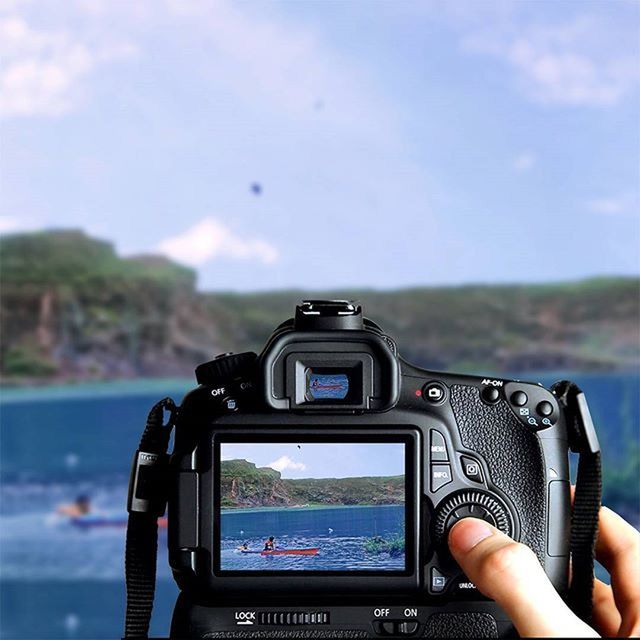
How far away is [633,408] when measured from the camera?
3.71 meters

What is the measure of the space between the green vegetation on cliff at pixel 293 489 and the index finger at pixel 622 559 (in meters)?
0.19

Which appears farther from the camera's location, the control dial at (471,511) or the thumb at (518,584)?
the control dial at (471,511)

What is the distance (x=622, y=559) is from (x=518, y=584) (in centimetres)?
20

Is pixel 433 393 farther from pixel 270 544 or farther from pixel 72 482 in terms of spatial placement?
pixel 72 482

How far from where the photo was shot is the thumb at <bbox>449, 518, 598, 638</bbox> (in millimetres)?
625

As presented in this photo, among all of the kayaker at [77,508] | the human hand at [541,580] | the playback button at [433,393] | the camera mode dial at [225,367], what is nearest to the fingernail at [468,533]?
the human hand at [541,580]

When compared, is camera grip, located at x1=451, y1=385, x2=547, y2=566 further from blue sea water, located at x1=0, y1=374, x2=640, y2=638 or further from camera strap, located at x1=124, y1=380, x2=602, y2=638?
blue sea water, located at x1=0, y1=374, x2=640, y2=638

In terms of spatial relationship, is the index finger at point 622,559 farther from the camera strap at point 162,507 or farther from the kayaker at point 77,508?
the kayaker at point 77,508

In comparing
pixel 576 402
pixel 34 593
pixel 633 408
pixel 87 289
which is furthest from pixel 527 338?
pixel 576 402

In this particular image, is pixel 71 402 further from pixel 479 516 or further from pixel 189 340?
pixel 479 516

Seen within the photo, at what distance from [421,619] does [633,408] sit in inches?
124

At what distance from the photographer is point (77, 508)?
3664 millimetres

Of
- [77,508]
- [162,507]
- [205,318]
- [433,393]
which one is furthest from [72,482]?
[433,393]

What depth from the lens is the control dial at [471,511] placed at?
2.56 ft
